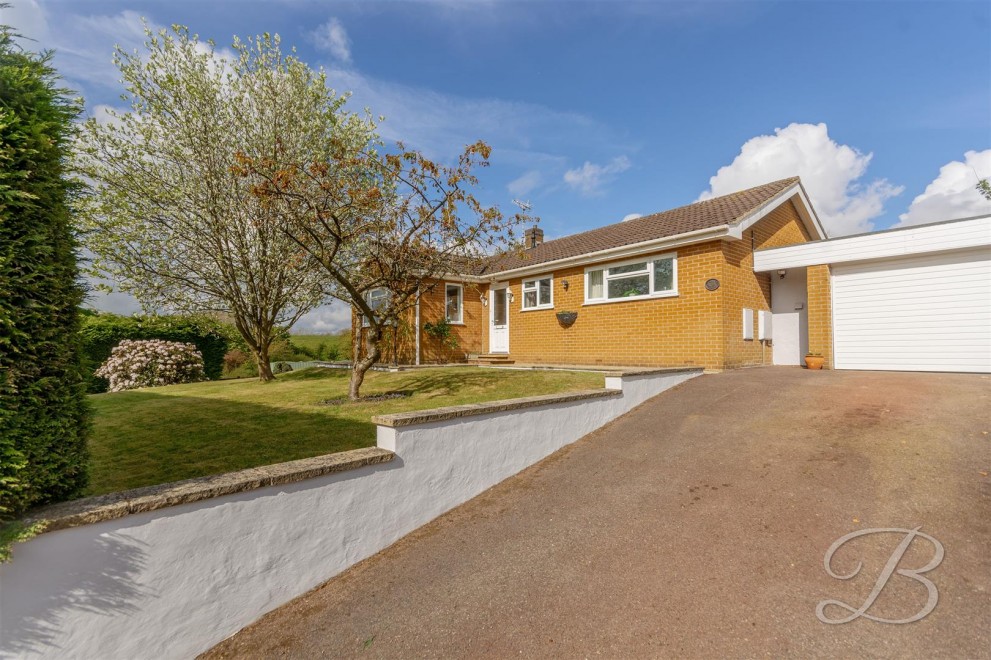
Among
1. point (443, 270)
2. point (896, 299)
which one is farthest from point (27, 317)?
point (896, 299)

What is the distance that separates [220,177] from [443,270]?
7134mm

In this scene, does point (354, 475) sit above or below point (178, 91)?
below

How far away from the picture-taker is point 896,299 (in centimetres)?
983

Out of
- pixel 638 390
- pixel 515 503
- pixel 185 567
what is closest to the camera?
pixel 185 567

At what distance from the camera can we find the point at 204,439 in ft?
19.5

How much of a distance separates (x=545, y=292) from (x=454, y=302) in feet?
12.7

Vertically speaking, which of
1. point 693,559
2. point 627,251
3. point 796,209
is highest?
point 796,209

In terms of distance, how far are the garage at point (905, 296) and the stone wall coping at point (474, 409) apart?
7.36m

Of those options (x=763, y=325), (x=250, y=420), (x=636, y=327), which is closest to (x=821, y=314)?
(x=763, y=325)

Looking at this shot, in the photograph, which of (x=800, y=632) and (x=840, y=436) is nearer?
(x=800, y=632)

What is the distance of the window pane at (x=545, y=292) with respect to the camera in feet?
47.6

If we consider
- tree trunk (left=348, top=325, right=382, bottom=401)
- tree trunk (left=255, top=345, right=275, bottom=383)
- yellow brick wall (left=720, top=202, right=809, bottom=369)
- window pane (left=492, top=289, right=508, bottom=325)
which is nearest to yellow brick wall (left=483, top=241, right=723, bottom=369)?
yellow brick wall (left=720, top=202, right=809, bottom=369)

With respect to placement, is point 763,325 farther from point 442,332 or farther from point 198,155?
point 198,155

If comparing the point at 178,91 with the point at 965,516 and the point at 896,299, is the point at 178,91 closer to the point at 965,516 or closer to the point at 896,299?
the point at 965,516
